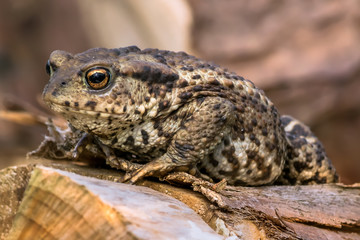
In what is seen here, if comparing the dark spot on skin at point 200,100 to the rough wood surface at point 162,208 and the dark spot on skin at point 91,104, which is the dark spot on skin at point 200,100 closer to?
the rough wood surface at point 162,208

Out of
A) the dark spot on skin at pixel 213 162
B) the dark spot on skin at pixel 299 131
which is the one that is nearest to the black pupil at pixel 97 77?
the dark spot on skin at pixel 213 162

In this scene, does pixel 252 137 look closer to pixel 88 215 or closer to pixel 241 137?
pixel 241 137

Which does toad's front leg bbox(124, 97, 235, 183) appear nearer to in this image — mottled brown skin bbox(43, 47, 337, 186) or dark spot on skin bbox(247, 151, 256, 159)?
mottled brown skin bbox(43, 47, 337, 186)

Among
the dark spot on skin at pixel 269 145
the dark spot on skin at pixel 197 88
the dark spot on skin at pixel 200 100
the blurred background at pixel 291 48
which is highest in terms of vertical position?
the blurred background at pixel 291 48

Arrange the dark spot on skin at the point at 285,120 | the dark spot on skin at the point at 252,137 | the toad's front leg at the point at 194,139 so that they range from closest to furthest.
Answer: the toad's front leg at the point at 194,139
the dark spot on skin at the point at 252,137
the dark spot on skin at the point at 285,120

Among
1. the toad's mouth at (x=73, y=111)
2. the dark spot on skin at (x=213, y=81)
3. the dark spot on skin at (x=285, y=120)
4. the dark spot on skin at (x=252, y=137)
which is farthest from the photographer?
the dark spot on skin at (x=285, y=120)

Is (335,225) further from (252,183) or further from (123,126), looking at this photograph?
(123,126)

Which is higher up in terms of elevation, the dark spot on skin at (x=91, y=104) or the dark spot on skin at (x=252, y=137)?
the dark spot on skin at (x=252, y=137)

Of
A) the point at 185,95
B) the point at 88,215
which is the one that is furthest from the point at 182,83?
the point at 88,215

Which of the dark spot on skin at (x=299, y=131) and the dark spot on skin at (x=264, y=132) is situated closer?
the dark spot on skin at (x=264, y=132)
